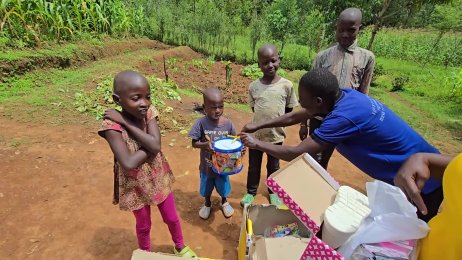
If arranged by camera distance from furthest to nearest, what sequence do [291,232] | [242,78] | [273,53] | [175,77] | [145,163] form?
[242,78]
[175,77]
[273,53]
[291,232]
[145,163]

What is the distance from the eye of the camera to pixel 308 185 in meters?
1.60

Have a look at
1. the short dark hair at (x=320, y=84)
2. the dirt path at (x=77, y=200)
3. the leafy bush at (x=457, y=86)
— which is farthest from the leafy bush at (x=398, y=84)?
the short dark hair at (x=320, y=84)

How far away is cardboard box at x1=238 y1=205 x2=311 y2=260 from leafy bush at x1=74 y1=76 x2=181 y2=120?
3800 mm

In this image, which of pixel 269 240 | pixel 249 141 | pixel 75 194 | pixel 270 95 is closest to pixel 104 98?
pixel 75 194

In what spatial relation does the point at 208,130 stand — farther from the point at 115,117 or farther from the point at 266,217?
the point at 115,117

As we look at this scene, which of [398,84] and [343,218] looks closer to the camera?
[343,218]

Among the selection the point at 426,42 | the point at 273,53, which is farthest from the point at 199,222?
the point at 426,42

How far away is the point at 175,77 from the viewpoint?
8.77 m

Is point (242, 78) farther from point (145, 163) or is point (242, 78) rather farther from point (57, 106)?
point (145, 163)

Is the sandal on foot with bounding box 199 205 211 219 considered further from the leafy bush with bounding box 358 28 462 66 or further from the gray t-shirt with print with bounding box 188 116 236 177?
the leafy bush with bounding box 358 28 462 66

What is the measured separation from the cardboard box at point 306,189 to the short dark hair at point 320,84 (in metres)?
0.43

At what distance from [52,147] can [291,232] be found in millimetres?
3613

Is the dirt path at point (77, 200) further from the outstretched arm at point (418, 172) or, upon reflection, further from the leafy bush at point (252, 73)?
the leafy bush at point (252, 73)

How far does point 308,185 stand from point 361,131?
50 cm
